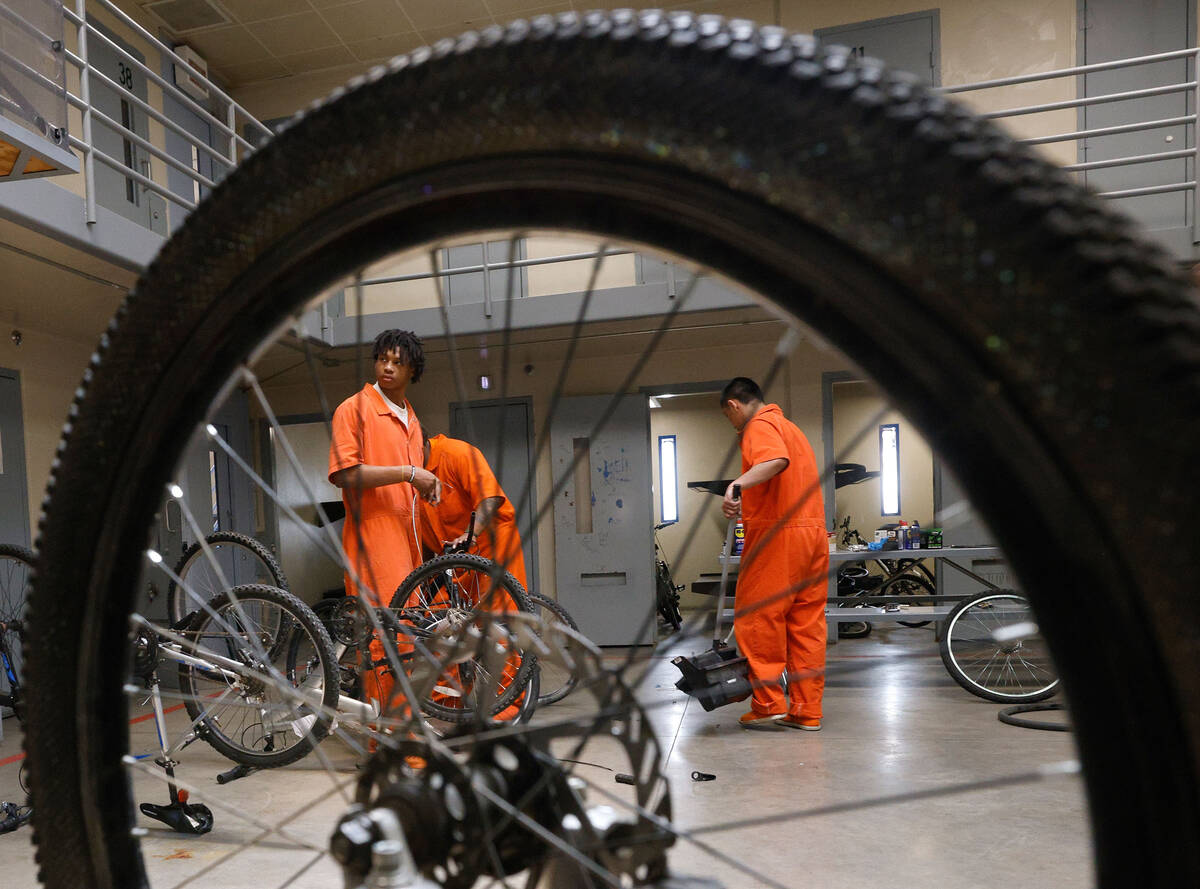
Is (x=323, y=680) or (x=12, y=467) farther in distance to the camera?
(x=12, y=467)

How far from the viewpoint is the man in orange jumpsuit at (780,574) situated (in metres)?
3.01

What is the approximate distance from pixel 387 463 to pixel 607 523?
355cm

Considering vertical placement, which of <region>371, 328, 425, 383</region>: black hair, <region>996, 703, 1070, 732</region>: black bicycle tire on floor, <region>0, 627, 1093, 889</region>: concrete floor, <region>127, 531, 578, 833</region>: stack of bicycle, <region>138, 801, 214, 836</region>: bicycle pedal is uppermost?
<region>371, 328, 425, 383</region>: black hair

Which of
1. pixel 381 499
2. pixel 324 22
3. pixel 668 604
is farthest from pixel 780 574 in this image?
pixel 324 22

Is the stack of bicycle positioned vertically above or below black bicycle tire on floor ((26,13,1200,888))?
below

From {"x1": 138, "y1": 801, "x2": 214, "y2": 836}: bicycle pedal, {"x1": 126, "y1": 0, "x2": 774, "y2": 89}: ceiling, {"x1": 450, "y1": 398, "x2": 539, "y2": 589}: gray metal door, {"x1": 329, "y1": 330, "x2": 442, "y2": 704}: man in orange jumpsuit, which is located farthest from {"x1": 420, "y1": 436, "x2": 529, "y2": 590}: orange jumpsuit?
{"x1": 126, "y1": 0, "x2": 774, "y2": 89}: ceiling

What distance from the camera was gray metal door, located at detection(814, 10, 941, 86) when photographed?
5625 mm

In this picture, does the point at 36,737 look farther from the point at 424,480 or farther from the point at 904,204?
the point at 424,480

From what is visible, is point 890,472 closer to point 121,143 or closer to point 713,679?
point 713,679

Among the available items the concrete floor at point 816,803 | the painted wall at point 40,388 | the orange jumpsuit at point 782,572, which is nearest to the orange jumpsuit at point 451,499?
the concrete floor at point 816,803

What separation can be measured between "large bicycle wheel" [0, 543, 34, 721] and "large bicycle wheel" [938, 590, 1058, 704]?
394 cm

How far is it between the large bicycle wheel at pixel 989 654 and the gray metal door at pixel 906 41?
395cm

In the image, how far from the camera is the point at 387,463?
101 inches

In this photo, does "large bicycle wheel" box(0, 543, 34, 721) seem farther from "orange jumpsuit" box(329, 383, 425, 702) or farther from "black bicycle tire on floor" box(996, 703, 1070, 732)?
"black bicycle tire on floor" box(996, 703, 1070, 732)
